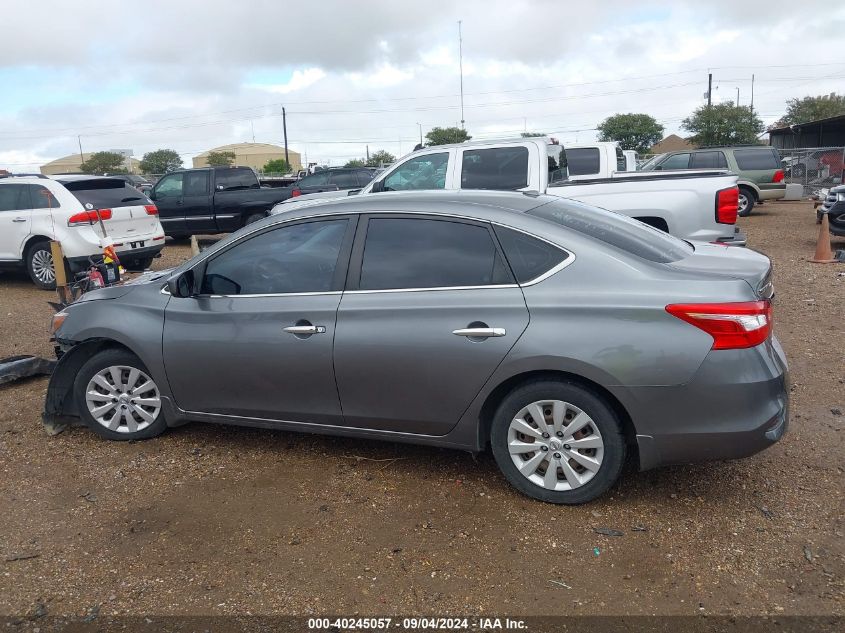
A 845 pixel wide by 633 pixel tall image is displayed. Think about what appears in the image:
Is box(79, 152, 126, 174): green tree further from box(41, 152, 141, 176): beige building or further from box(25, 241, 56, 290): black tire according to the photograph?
box(25, 241, 56, 290): black tire

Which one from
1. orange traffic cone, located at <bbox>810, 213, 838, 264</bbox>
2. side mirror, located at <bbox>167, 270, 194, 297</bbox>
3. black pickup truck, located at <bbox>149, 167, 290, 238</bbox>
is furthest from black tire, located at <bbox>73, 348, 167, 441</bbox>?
black pickup truck, located at <bbox>149, 167, 290, 238</bbox>

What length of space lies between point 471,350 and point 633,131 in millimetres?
55936

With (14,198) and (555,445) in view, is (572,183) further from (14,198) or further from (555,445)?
(14,198)

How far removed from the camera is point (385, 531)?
3564mm

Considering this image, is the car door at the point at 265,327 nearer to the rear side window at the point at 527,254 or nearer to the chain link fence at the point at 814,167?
the rear side window at the point at 527,254

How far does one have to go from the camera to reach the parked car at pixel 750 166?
19375 mm

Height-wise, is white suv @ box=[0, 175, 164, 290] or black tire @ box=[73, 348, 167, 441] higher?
white suv @ box=[0, 175, 164, 290]

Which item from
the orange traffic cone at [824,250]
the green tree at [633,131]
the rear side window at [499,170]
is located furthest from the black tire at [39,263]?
the green tree at [633,131]

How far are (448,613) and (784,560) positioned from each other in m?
1.56

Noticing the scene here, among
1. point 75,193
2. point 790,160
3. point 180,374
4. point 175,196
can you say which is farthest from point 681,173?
point 790,160

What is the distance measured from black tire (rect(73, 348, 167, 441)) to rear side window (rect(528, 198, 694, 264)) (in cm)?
275

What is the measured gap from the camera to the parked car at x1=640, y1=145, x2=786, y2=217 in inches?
763

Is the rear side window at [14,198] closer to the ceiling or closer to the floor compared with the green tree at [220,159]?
closer to the floor

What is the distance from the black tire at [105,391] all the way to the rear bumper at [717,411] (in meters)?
3.02
